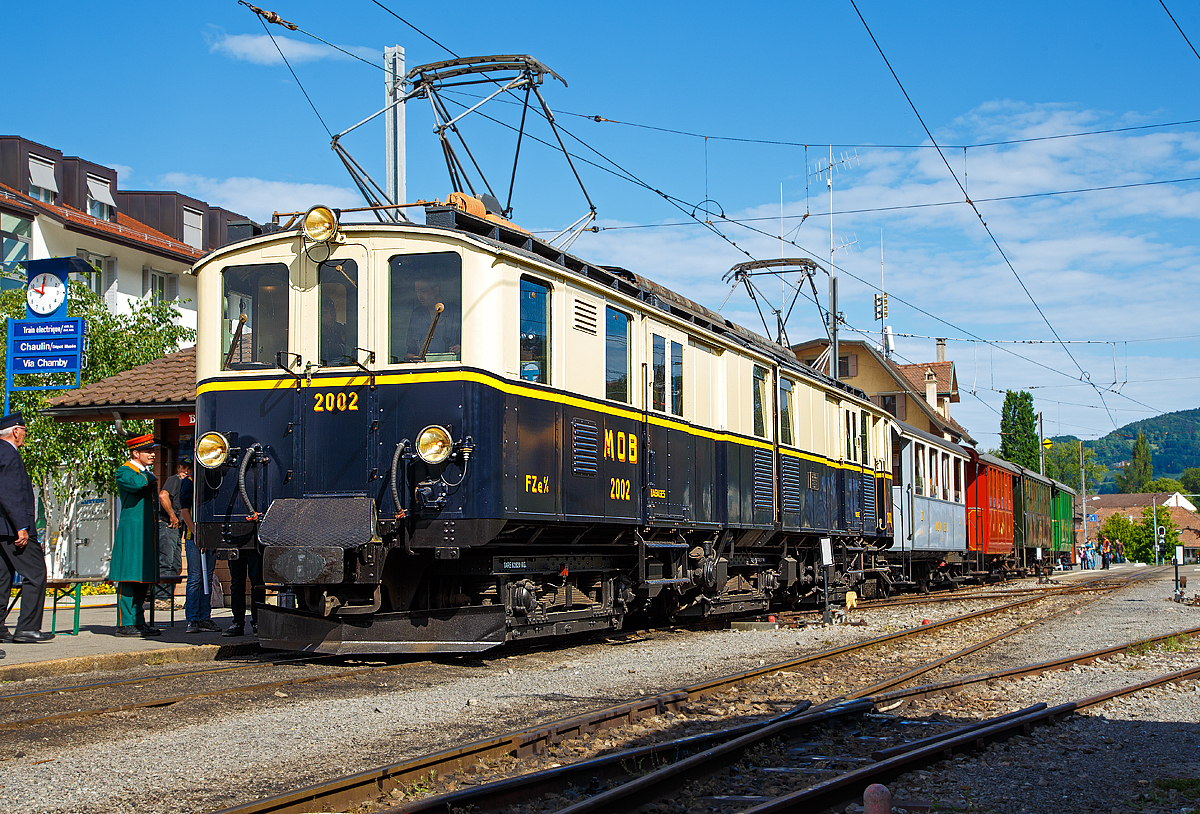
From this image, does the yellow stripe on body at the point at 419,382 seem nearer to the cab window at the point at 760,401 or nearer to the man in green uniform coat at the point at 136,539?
the man in green uniform coat at the point at 136,539

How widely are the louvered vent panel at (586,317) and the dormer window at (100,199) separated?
36.8m

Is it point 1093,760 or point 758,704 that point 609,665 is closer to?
point 758,704

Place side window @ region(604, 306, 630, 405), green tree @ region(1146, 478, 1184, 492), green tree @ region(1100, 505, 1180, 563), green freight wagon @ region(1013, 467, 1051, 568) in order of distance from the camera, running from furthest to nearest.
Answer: green tree @ region(1146, 478, 1184, 492) → green tree @ region(1100, 505, 1180, 563) → green freight wagon @ region(1013, 467, 1051, 568) → side window @ region(604, 306, 630, 405)

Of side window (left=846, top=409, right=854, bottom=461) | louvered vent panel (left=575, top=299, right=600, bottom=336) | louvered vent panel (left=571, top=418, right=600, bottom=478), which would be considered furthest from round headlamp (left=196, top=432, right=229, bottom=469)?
side window (left=846, top=409, right=854, bottom=461)

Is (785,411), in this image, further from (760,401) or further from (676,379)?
(676,379)

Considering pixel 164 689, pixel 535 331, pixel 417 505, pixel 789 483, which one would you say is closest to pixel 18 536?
pixel 164 689

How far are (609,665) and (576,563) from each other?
1054mm

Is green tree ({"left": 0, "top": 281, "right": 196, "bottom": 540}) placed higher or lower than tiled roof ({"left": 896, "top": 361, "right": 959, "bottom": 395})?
lower

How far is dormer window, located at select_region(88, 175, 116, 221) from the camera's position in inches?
1648

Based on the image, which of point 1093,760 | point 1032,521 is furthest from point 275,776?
point 1032,521

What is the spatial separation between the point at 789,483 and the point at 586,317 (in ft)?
19.2

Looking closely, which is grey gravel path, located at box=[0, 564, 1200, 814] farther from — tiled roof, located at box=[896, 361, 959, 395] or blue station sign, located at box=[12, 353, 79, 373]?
tiled roof, located at box=[896, 361, 959, 395]

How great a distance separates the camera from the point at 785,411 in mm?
15078

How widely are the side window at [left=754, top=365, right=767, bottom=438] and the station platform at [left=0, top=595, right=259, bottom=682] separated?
6.58 meters
